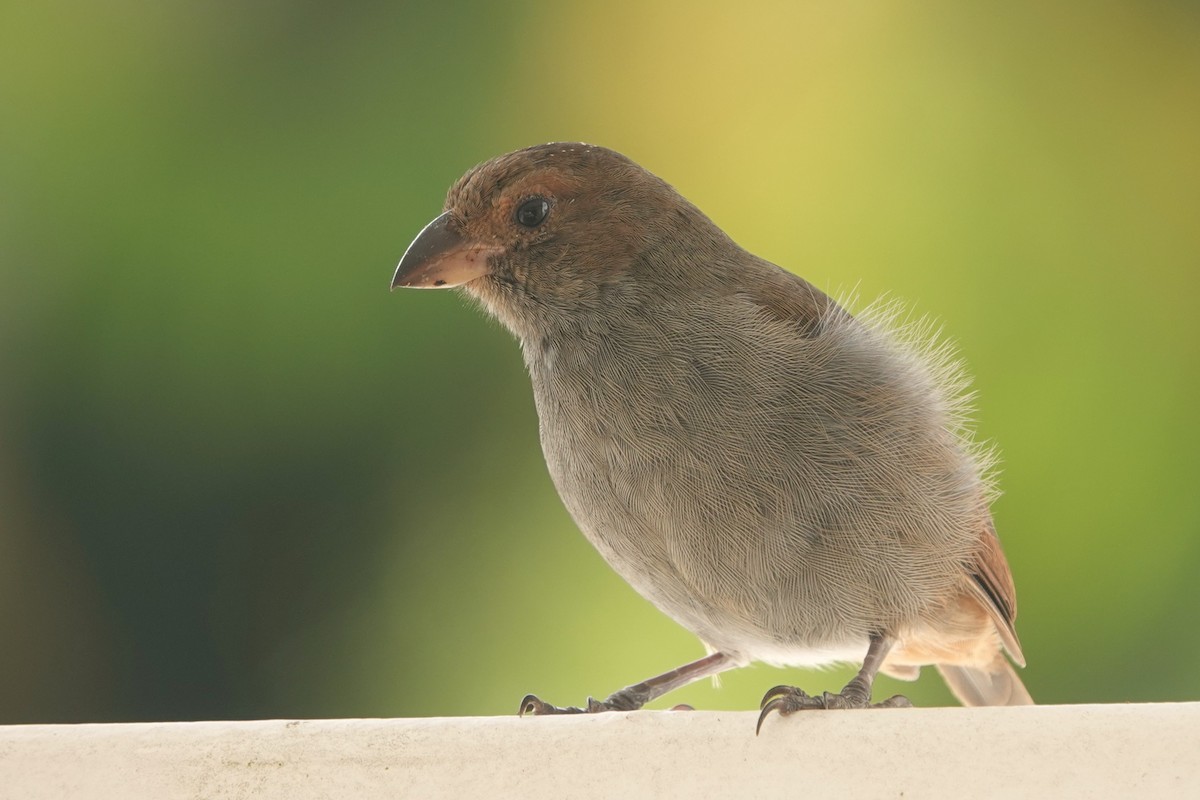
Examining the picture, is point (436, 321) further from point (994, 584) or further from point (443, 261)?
point (994, 584)

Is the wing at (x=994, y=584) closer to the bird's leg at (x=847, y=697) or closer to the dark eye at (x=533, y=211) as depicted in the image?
the bird's leg at (x=847, y=697)

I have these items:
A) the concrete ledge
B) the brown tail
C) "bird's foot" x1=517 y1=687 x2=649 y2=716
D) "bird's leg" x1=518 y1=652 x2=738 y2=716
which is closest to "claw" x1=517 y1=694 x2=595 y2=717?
"bird's foot" x1=517 y1=687 x2=649 y2=716

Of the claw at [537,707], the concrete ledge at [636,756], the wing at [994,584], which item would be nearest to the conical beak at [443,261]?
the claw at [537,707]

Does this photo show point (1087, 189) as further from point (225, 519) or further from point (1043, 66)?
point (225, 519)

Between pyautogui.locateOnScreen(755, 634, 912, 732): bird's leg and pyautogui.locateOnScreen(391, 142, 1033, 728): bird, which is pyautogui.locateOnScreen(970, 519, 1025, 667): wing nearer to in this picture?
pyautogui.locateOnScreen(391, 142, 1033, 728): bird

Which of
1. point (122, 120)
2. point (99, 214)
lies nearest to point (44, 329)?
point (99, 214)

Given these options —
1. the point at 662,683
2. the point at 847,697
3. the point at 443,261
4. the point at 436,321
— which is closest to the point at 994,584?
the point at 847,697
